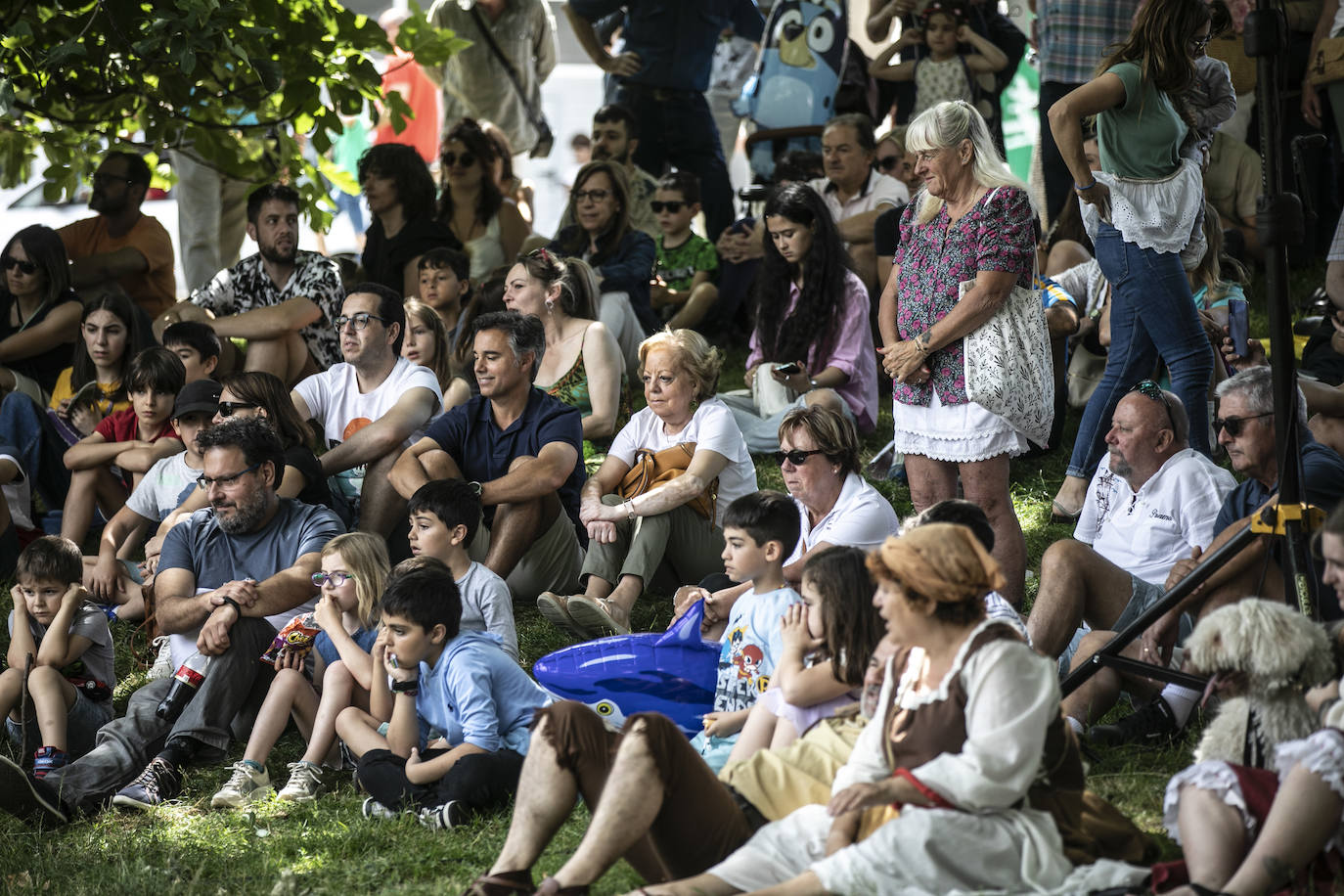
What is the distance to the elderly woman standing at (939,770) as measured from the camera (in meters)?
3.32

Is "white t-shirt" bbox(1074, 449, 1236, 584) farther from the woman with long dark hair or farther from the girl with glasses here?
the girl with glasses

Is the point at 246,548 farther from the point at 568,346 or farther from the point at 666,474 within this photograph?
the point at 568,346

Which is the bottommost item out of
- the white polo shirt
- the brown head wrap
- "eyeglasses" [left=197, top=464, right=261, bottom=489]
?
"eyeglasses" [left=197, top=464, right=261, bottom=489]

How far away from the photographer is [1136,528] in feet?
17.2

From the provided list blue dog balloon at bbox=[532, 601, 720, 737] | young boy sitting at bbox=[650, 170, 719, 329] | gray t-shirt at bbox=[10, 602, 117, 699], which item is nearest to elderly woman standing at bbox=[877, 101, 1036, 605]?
blue dog balloon at bbox=[532, 601, 720, 737]

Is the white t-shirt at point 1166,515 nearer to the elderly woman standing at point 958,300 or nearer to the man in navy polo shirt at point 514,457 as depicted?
the elderly woman standing at point 958,300

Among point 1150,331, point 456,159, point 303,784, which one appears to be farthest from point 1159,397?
point 456,159

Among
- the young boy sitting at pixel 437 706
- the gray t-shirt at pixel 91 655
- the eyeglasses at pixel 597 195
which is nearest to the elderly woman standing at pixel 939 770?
the young boy sitting at pixel 437 706

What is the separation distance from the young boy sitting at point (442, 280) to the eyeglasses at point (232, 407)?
6.27 feet

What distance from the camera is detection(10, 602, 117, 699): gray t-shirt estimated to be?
18.9 feet

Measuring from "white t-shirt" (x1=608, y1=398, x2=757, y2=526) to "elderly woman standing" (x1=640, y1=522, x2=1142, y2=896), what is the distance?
2.64 meters

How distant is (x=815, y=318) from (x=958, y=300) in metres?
2.09

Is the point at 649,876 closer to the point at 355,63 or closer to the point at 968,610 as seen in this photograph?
the point at 968,610

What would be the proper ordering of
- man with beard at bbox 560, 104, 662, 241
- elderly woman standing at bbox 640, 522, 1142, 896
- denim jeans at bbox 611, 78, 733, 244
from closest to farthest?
elderly woman standing at bbox 640, 522, 1142, 896 → man with beard at bbox 560, 104, 662, 241 → denim jeans at bbox 611, 78, 733, 244
